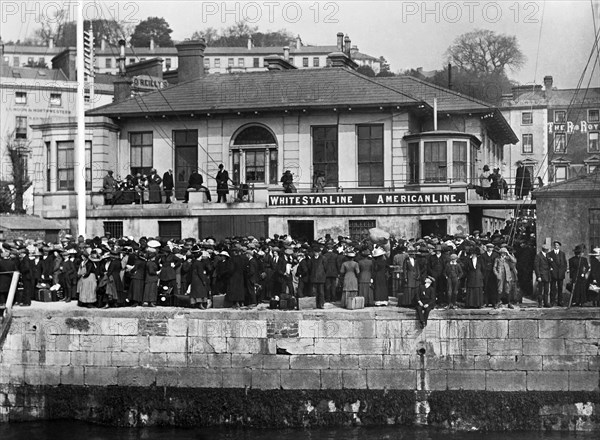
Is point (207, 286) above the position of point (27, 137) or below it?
below

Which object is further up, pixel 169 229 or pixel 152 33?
pixel 152 33

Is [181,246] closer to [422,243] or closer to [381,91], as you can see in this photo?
[422,243]

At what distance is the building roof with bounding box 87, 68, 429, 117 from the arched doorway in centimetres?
126

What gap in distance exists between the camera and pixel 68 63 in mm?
71938

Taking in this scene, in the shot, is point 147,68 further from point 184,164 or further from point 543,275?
point 543,275

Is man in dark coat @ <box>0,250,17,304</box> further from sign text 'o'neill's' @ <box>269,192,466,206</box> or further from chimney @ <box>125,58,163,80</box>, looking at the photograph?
chimney @ <box>125,58,163,80</box>

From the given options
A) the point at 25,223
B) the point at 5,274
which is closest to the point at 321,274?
the point at 5,274

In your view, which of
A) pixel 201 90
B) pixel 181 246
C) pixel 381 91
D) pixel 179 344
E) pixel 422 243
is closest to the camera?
pixel 179 344

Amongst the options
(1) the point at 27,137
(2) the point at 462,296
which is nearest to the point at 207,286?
(2) the point at 462,296

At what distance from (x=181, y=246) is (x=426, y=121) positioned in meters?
15.3

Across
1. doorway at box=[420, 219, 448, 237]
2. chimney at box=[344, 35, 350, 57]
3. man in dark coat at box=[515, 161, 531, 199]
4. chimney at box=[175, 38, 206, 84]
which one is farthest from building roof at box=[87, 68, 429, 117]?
chimney at box=[344, 35, 350, 57]

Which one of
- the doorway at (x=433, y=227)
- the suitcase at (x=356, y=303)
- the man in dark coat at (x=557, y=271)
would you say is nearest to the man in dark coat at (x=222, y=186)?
the doorway at (x=433, y=227)

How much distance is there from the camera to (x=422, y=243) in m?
22.1

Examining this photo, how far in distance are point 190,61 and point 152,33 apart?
7806 centimetres
